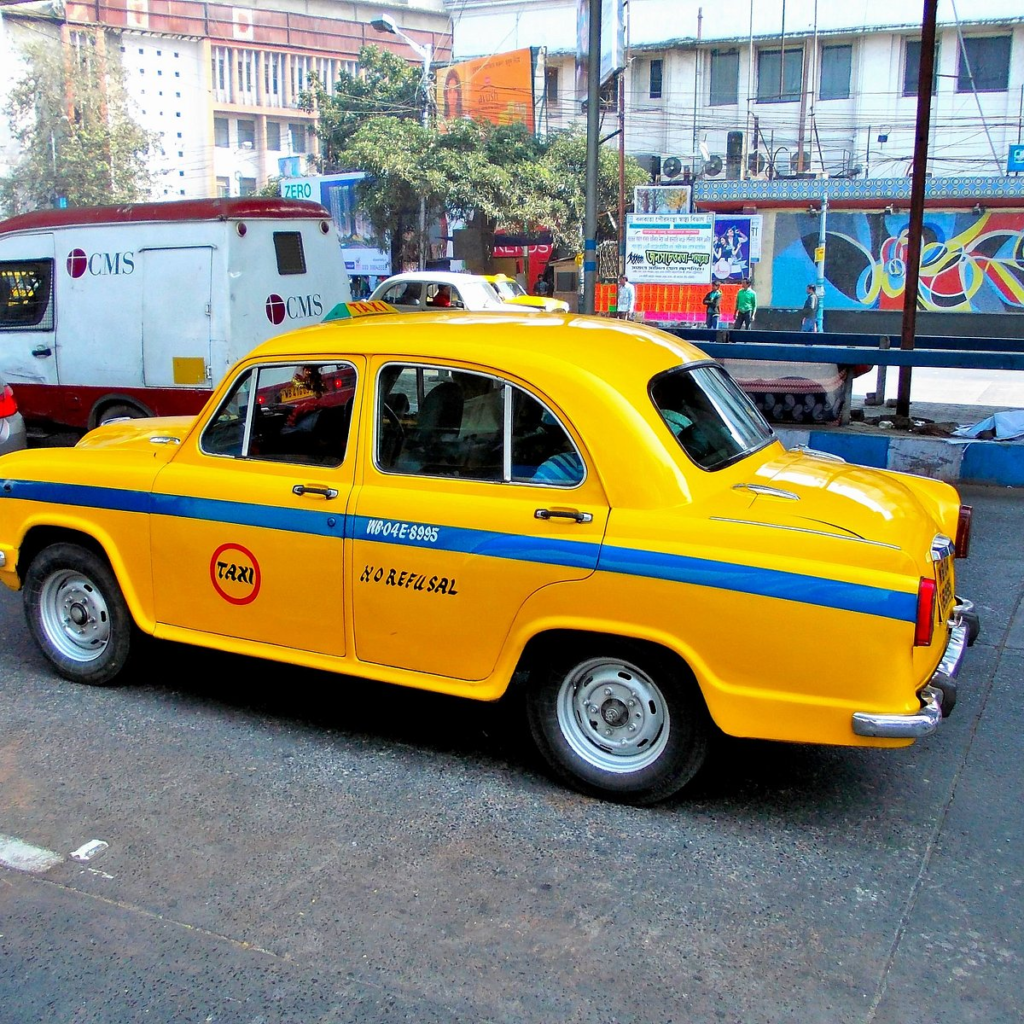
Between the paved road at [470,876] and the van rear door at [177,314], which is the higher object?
the van rear door at [177,314]

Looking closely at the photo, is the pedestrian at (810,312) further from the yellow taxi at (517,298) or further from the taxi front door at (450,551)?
the taxi front door at (450,551)

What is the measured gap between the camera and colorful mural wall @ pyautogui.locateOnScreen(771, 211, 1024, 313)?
1468 inches

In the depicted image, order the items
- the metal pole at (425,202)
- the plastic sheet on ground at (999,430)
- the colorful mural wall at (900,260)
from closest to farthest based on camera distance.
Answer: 1. the plastic sheet on ground at (999,430)
2. the metal pole at (425,202)
3. the colorful mural wall at (900,260)

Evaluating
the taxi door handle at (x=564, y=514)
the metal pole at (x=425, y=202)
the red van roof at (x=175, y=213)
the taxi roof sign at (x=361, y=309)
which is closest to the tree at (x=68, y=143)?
the metal pole at (x=425, y=202)

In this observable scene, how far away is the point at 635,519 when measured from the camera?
12.6 feet

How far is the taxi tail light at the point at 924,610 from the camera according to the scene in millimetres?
3475

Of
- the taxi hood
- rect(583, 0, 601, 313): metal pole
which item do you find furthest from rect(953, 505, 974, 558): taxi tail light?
rect(583, 0, 601, 313): metal pole

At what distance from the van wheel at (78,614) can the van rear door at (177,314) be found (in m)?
4.74

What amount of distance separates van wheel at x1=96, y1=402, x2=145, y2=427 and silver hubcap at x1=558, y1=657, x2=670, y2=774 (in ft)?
24.0

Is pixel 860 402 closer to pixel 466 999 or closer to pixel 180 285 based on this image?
pixel 180 285

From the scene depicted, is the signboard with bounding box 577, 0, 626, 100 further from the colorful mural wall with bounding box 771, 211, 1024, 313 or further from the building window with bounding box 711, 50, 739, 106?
the building window with bounding box 711, 50, 739, 106

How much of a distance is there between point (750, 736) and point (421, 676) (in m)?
1.30

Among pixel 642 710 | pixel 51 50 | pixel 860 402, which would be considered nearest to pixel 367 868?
pixel 642 710

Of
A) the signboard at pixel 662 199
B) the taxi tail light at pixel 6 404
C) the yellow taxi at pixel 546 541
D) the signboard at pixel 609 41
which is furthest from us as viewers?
the signboard at pixel 662 199
